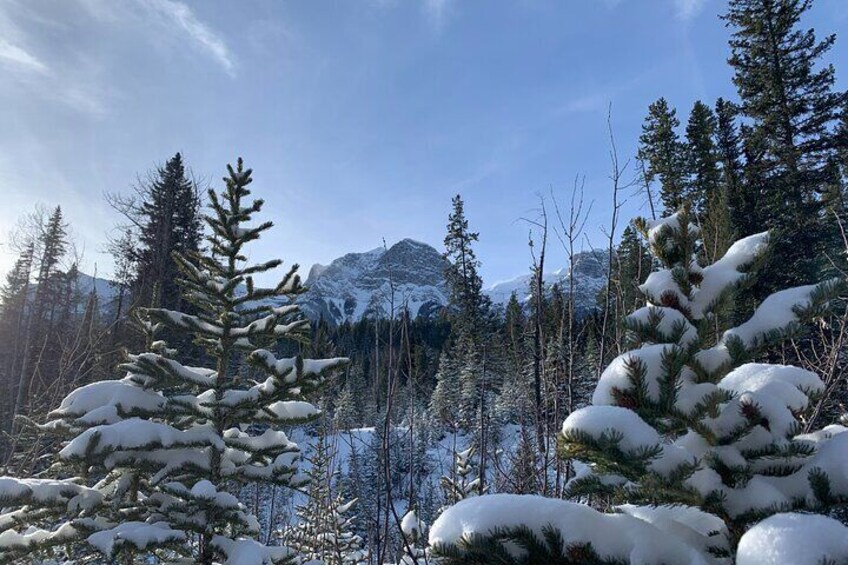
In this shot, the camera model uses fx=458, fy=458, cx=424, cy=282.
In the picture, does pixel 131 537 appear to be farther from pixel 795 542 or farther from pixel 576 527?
pixel 795 542

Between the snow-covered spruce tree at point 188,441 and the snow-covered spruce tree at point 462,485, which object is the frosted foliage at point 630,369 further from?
the snow-covered spruce tree at point 462,485

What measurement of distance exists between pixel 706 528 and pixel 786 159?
1990 centimetres


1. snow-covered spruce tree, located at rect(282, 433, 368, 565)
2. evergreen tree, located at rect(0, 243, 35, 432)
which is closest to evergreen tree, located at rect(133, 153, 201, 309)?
evergreen tree, located at rect(0, 243, 35, 432)

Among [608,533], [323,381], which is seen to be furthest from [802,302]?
[323,381]

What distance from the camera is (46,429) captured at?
4426mm

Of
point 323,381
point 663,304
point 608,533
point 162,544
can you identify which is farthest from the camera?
point 323,381

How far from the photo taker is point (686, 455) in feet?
4.58

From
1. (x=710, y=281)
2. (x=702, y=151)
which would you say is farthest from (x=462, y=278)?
(x=710, y=281)

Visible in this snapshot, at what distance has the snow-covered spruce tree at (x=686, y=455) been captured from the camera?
4.35 feet

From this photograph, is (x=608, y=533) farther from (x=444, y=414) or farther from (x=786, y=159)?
(x=786, y=159)

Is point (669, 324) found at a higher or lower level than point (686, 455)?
higher

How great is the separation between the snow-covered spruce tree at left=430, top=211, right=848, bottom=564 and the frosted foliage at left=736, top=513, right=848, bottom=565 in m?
0.25

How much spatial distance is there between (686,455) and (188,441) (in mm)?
4283

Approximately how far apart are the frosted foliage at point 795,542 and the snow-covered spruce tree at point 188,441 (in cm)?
385
